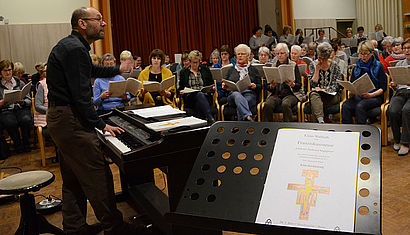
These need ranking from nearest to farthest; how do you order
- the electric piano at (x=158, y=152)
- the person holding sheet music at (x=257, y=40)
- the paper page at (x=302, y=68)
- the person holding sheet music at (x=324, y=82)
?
the electric piano at (x=158, y=152) → the person holding sheet music at (x=324, y=82) → the paper page at (x=302, y=68) → the person holding sheet music at (x=257, y=40)

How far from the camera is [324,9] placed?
15188 mm

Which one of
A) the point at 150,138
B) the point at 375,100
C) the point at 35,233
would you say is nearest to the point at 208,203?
the point at 150,138

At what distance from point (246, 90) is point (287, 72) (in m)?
0.71

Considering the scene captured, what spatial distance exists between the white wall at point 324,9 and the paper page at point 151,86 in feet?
34.2

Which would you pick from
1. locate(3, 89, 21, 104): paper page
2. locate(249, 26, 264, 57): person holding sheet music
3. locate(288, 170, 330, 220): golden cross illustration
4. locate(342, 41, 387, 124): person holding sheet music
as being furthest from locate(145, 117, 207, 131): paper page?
locate(249, 26, 264, 57): person holding sheet music

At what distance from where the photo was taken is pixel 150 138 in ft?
7.82

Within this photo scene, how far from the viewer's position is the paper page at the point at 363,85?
4.47m

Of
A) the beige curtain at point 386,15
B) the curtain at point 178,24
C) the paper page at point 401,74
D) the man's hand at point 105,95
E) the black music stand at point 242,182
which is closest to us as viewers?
the black music stand at point 242,182

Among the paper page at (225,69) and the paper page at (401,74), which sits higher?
the paper page at (225,69)

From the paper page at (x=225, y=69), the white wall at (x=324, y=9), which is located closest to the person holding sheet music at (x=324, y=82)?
the paper page at (x=225, y=69)

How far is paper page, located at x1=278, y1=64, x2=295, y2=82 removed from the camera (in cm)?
508

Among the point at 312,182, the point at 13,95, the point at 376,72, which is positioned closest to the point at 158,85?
the point at 13,95

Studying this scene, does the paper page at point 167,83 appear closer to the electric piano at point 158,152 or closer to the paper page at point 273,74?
the paper page at point 273,74

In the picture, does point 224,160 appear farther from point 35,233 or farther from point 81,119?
point 35,233
